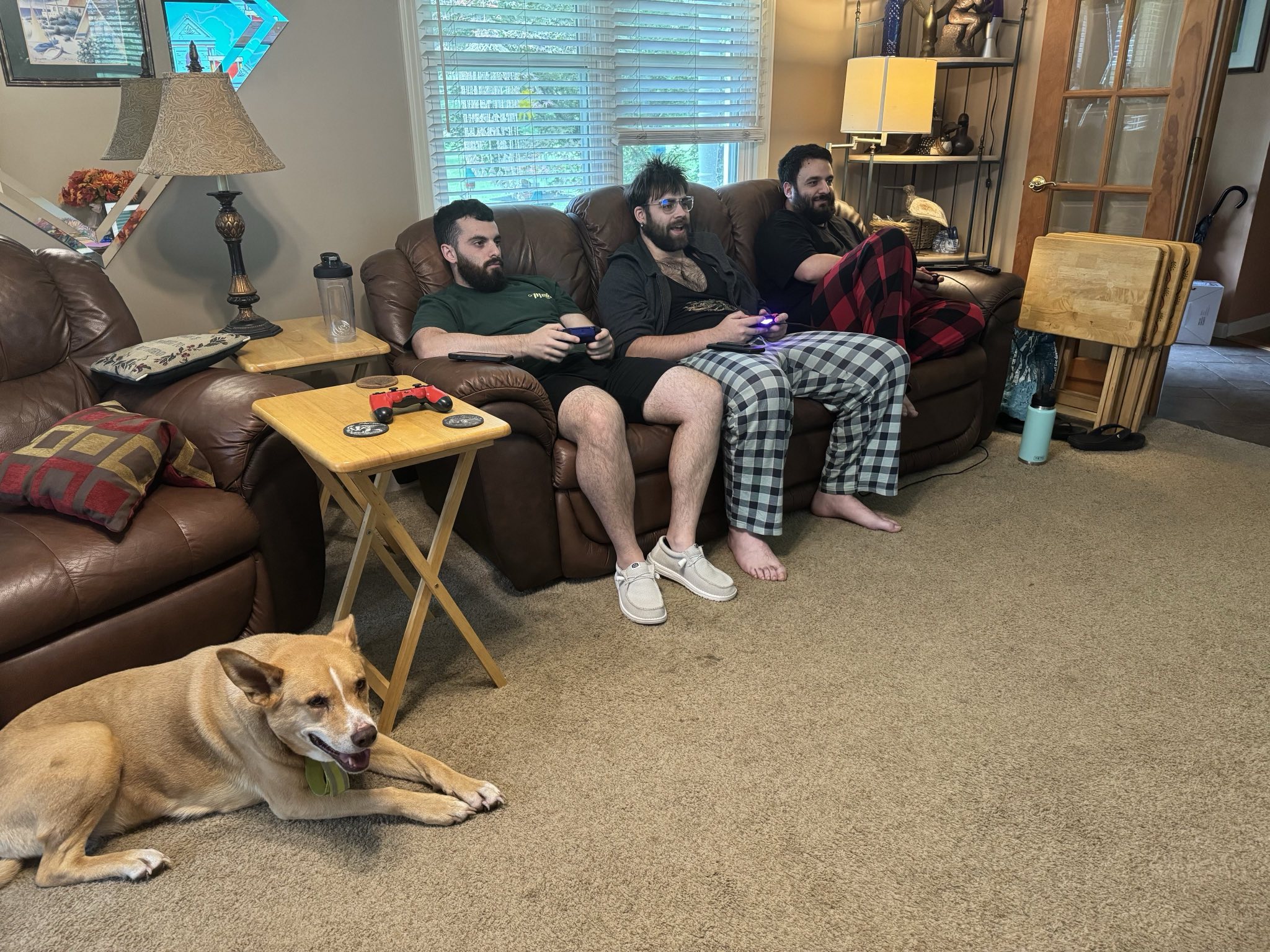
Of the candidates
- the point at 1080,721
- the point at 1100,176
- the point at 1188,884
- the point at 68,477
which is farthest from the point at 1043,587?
the point at 68,477

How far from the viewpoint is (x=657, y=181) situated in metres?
2.76

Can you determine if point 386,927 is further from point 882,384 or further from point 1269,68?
point 1269,68

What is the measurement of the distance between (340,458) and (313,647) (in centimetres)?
34

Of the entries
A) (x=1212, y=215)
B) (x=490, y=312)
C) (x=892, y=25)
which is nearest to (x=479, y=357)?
(x=490, y=312)

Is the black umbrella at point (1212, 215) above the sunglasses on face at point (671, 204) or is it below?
below

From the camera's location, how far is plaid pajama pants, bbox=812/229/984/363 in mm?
2814

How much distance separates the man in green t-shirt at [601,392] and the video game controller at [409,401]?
0.45 meters

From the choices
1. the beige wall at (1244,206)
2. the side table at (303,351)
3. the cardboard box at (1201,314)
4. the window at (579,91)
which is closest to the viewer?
the side table at (303,351)

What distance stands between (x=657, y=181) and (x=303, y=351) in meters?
1.18

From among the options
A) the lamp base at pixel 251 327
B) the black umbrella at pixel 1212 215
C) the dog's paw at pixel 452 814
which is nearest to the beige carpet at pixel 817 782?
the dog's paw at pixel 452 814

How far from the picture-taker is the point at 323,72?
2.75 m

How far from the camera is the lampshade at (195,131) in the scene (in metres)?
2.22

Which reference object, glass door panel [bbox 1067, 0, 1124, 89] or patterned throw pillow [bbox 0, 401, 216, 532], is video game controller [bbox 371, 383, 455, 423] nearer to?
patterned throw pillow [bbox 0, 401, 216, 532]

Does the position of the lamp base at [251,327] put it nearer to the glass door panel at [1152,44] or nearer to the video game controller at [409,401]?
the video game controller at [409,401]
